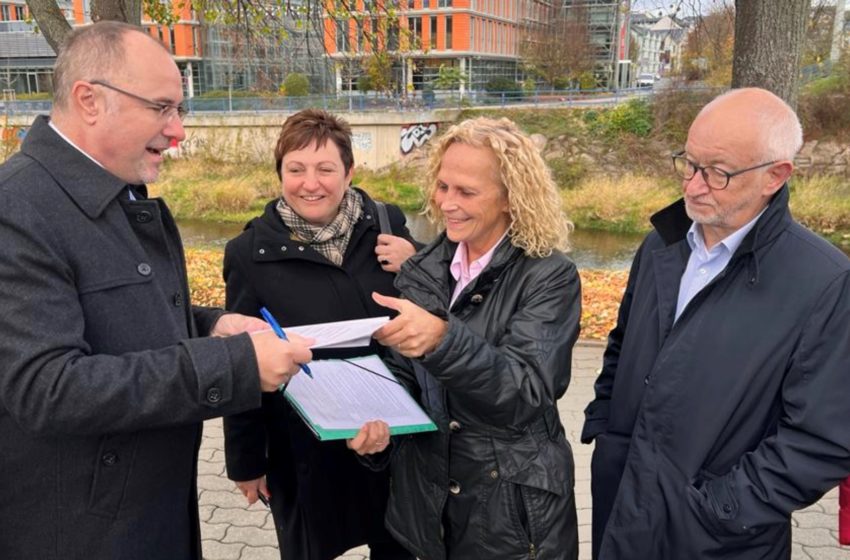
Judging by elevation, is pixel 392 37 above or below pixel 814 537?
above

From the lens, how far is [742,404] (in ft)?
6.53

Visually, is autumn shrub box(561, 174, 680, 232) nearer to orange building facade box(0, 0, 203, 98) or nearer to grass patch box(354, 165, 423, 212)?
grass patch box(354, 165, 423, 212)

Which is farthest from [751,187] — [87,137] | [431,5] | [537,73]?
[431,5]

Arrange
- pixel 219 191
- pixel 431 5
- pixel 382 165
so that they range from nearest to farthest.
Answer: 1. pixel 219 191
2. pixel 382 165
3. pixel 431 5

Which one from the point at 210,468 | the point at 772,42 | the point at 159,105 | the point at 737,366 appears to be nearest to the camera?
the point at 159,105

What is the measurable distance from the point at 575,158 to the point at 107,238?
2420 cm

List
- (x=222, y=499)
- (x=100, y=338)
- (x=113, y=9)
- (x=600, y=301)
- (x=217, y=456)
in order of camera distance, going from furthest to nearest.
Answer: (x=600, y=301) → (x=113, y=9) → (x=217, y=456) → (x=222, y=499) → (x=100, y=338)

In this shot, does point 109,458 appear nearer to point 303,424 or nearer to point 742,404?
point 303,424

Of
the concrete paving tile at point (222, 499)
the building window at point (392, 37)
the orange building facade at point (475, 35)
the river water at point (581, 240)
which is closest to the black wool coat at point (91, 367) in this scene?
the concrete paving tile at point (222, 499)

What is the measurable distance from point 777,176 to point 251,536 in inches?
122

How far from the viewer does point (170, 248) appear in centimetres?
199

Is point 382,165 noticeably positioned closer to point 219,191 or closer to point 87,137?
point 219,191

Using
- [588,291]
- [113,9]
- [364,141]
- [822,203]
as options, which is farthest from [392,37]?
[364,141]

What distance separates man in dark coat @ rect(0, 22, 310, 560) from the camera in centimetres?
154
